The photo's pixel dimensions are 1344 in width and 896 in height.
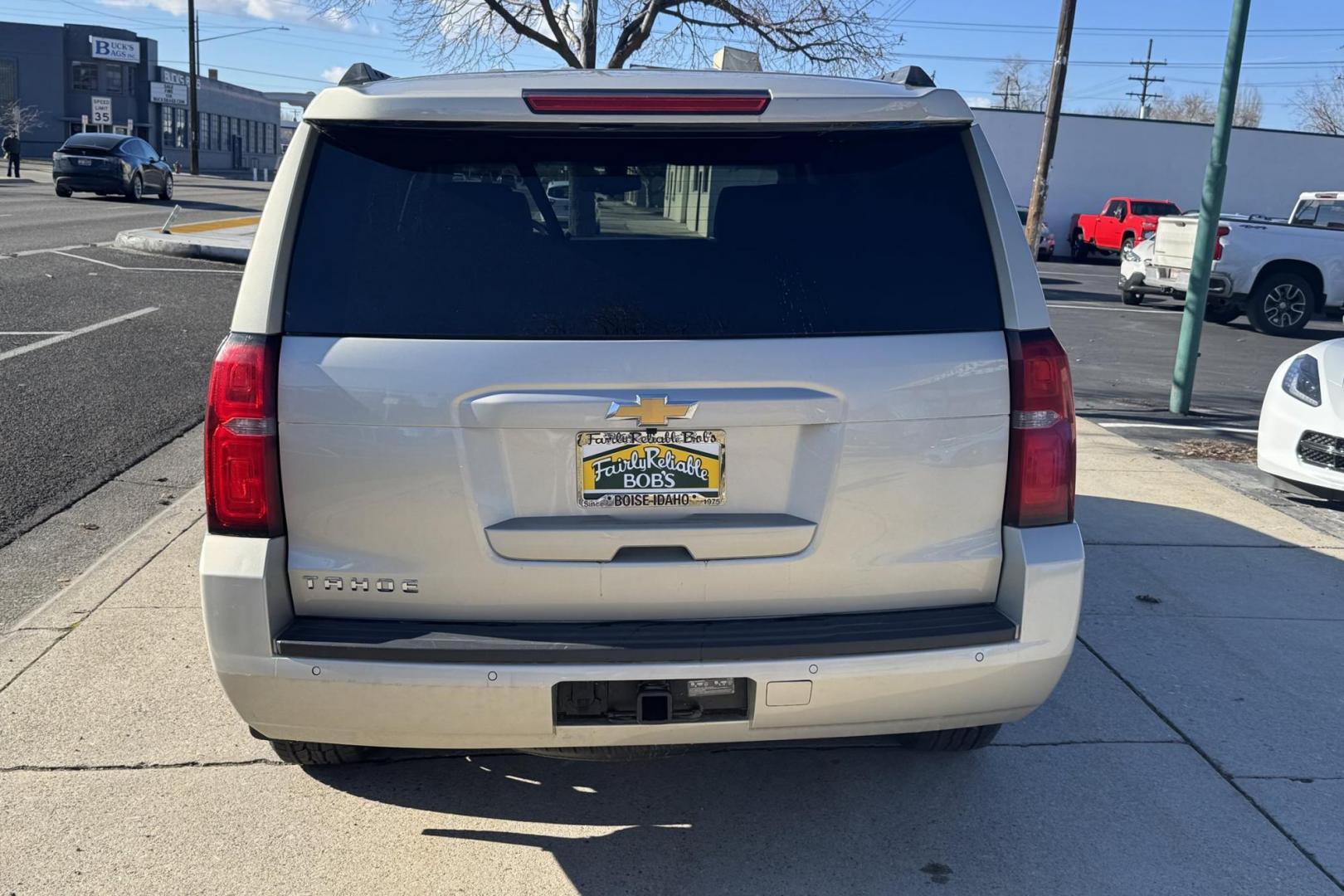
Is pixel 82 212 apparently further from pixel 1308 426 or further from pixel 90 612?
pixel 1308 426

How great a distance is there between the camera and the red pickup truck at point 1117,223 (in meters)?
33.2

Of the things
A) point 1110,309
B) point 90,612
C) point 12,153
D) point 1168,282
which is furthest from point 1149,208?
point 12,153

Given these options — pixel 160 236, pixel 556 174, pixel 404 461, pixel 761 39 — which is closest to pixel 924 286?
pixel 556 174

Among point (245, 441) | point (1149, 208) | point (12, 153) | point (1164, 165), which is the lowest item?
point (245, 441)

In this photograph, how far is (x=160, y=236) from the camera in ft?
60.3

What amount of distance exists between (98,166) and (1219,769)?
1252 inches

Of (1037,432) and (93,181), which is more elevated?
(1037,432)

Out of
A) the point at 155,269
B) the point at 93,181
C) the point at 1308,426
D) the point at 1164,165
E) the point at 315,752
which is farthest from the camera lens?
the point at 1164,165

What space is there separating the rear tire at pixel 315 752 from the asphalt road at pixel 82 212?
1513 cm

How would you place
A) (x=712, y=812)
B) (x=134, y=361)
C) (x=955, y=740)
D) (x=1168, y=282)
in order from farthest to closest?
(x=1168, y=282) < (x=134, y=361) < (x=955, y=740) < (x=712, y=812)

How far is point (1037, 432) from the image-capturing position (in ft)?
10.2

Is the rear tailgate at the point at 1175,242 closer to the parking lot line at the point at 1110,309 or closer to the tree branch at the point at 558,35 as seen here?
the parking lot line at the point at 1110,309

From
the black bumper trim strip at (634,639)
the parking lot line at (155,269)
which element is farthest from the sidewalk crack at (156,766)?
the parking lot line at (155,269)

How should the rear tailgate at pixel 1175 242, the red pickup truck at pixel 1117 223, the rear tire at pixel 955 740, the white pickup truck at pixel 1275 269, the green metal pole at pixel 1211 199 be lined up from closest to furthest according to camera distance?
the rear tire at pixel 955 740, the green metal pole at pixel 1211 199, the white pickup truck at pixel 1275 269, the rear tailgate at pixel 1175 242, the red pickup truck at pixel 1117 223
